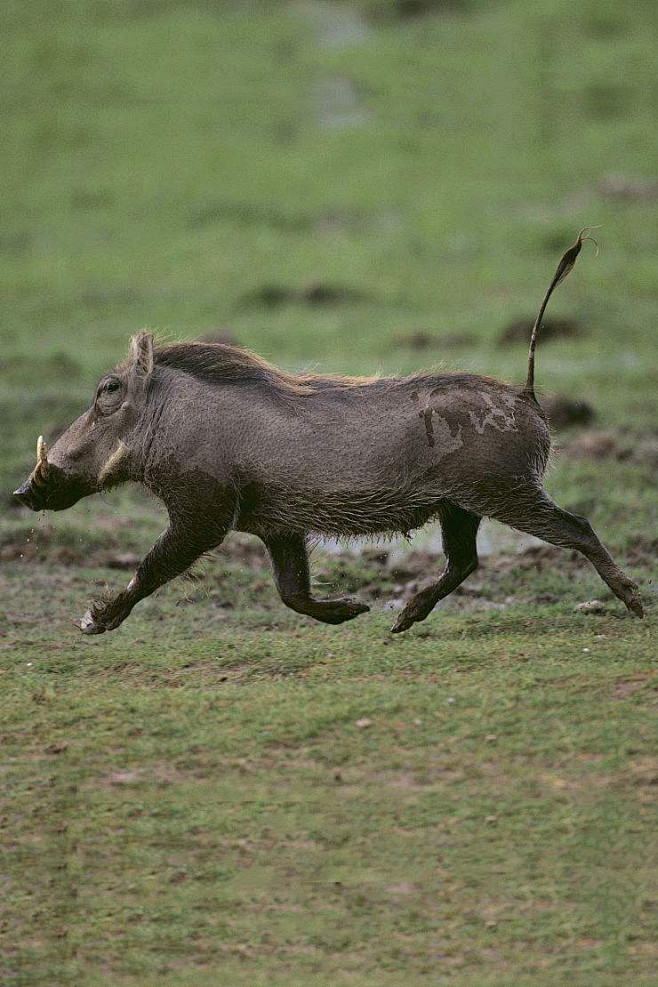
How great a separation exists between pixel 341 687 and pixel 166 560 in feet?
2.65

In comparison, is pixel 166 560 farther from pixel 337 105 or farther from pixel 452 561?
pixel 337 105

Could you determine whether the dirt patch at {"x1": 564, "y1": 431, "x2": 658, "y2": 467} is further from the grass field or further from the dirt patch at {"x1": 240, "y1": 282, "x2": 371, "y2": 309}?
the dirt patch at {"x1": 240, "y1": 282, "x2": 371, "y2": 309}

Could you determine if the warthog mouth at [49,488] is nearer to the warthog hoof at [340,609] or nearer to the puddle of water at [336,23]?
the warthog hoof at [340,609]

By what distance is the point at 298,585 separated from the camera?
5551 millimetres

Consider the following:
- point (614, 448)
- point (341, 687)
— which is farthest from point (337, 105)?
point (341, 687)

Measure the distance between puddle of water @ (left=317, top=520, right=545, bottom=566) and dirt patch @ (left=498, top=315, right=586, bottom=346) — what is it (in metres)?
3.79

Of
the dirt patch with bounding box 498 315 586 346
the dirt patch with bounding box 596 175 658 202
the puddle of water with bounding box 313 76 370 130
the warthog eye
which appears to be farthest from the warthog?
the puddle of water with bounding box 313 76 370 130

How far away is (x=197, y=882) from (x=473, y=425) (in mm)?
1804

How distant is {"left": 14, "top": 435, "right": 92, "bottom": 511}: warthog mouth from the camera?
5.55m

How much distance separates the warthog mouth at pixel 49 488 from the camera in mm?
5551

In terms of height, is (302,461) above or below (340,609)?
above

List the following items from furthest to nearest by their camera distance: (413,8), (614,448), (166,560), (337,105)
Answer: (413,8) → (337,105) → (614,448) → (166,560)

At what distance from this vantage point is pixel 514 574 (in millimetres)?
6559

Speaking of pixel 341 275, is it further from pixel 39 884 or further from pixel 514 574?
pixel 39 884
